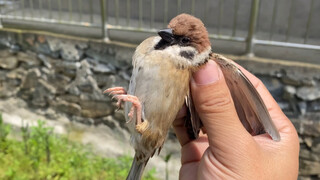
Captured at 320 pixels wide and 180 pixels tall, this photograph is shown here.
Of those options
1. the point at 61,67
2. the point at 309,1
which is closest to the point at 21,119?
the point at 61,67

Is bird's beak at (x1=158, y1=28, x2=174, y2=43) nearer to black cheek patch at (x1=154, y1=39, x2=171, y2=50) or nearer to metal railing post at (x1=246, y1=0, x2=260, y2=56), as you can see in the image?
black cheek patch at (x1=154, y1=39, x2=171, y2=50)

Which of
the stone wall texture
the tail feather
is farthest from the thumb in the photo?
the stone wall texture

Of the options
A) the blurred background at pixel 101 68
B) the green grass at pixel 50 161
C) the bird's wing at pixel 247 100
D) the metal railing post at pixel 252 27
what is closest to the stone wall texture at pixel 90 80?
the blurred background at pixel 101 68

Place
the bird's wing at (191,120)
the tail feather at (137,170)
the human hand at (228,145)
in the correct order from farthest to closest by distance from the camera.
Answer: the tail feather at (137,170) → the bird's wing at (191,120) → the human hand at (228,145)

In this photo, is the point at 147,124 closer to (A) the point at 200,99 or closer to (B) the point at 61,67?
(A) the point at 200,99

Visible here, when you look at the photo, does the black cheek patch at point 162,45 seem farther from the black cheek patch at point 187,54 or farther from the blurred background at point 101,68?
the blurred background at point 101,68
